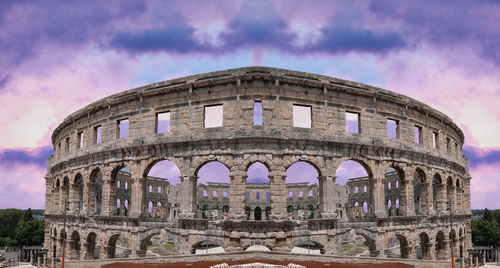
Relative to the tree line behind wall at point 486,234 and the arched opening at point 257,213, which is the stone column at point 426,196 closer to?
the tree line behind wall at point 486,234

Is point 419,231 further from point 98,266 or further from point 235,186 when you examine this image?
point 98,266

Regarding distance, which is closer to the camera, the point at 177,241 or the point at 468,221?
the point at 177,241

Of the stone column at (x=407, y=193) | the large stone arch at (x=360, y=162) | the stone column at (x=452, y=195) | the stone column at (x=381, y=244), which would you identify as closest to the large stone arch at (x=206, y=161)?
the large stone arch at (x=360, y=162)

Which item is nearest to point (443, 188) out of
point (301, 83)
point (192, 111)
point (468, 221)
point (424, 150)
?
point (424, 150)

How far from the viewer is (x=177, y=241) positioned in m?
25.4

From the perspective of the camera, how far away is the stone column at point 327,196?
82.9 ft

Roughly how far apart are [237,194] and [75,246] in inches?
656

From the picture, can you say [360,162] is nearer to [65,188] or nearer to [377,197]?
[377,197]

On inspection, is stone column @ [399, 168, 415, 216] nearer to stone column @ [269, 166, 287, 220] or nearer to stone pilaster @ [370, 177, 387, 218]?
stone pilaster @ [370, 177, 387, 218]

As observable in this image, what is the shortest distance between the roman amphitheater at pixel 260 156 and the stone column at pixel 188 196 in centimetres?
6

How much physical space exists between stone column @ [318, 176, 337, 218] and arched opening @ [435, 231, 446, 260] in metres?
12.1

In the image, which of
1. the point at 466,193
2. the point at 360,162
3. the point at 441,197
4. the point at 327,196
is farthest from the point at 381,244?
the point at 466,193

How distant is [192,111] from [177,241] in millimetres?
8311

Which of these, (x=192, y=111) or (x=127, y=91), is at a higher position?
(x=127, y=91)
